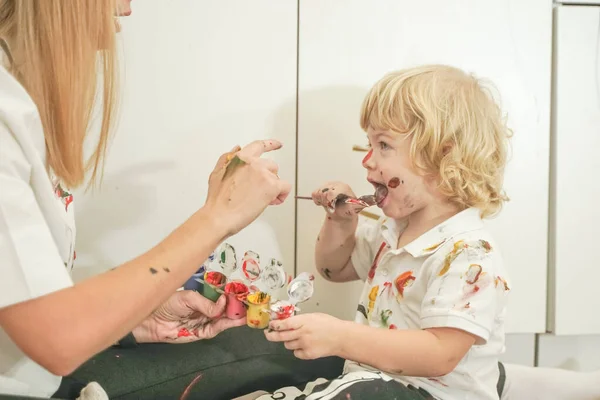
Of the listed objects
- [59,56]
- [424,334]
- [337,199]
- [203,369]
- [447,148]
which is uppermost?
[59,56]

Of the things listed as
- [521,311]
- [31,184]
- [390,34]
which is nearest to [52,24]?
[31,184]

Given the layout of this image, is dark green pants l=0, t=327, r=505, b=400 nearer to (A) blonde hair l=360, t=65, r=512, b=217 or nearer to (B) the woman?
(B) the woman

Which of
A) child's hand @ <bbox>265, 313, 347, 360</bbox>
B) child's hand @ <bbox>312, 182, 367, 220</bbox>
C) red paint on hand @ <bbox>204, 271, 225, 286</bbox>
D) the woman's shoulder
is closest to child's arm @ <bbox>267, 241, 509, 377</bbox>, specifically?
child's hand @ <bbox>265, 313, 347, 360</bbox>

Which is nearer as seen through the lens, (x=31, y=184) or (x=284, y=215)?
(x=31, y=184)

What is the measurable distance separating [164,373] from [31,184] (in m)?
0.42

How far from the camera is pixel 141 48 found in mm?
1095

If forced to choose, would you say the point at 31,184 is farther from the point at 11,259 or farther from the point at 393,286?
the point at 393,286

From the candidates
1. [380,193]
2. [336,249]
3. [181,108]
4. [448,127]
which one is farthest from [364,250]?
[181,108]

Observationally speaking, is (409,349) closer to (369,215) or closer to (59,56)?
(369,215)

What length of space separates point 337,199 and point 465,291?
0.31 m

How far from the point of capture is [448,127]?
0.90m

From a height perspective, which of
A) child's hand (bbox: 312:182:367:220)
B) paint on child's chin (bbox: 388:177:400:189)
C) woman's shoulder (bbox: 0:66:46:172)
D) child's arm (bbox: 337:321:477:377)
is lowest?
child's arm (bbox: 337:321:477:377)

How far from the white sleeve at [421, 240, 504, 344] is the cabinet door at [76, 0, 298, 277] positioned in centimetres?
44

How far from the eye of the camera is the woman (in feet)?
1.80
